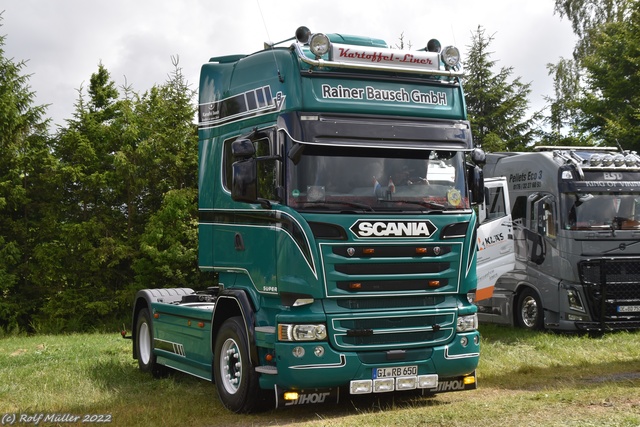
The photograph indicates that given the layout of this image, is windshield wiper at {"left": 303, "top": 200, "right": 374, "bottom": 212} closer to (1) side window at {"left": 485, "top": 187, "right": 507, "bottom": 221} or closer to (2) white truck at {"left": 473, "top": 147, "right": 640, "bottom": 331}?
(2) white truck at {"left": 473, "top": 147, "right": 640, "bottom": 331}

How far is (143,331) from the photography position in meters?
12.5

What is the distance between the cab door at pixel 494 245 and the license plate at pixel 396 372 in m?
6.20

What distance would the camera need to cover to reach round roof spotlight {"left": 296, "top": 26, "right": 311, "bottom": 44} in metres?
8.95

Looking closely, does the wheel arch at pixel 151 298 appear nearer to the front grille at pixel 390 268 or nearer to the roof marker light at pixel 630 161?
the front grille at pixel 390 268

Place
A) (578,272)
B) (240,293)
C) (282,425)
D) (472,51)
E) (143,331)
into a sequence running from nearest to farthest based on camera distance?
(282,425)
(240,293)
(143,331)
(578,272)
(472,51)

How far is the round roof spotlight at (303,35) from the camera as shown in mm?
8945

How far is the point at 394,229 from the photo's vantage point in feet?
28.1

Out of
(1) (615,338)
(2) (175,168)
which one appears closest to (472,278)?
(1) (615,338)

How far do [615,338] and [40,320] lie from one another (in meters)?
17.9

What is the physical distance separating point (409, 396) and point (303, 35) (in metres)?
4.27

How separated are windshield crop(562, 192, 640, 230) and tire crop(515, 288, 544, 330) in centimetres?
181

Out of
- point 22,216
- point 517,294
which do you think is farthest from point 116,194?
point 517,294

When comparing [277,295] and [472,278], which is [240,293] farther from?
[472,278]

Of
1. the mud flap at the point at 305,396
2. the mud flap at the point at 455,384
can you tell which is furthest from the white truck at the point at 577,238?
the mud flap at the point at 305,396
